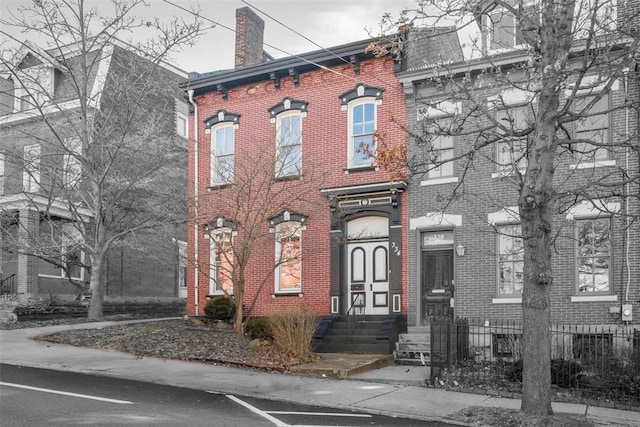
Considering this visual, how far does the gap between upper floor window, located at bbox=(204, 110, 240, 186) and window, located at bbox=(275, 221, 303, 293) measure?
2.76 m

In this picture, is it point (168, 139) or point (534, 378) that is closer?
point (534, 378)

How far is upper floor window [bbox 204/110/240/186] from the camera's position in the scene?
22.2 m

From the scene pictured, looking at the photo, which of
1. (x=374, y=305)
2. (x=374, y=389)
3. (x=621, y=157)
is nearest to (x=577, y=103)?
(x=621, y=157)

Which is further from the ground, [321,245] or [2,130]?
[2,130]

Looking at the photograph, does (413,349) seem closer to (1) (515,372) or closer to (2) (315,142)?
(1) (515,372)

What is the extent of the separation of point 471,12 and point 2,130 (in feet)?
79.5

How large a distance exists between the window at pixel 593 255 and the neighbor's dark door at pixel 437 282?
128 inches

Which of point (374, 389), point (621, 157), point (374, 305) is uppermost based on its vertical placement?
point (621, 157)

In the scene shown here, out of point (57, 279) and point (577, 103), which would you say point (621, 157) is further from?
point (57, 279)

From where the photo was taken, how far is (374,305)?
19641 mm

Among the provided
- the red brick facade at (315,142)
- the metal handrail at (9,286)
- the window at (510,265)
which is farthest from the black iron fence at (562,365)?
the metal handrail at (9,286)

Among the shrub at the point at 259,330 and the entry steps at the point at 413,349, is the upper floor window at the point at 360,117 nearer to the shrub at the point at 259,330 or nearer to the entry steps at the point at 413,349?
the entry steps at the point at 413,349

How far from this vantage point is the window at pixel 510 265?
57.8ft

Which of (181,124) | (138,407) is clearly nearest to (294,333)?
(138,407)
